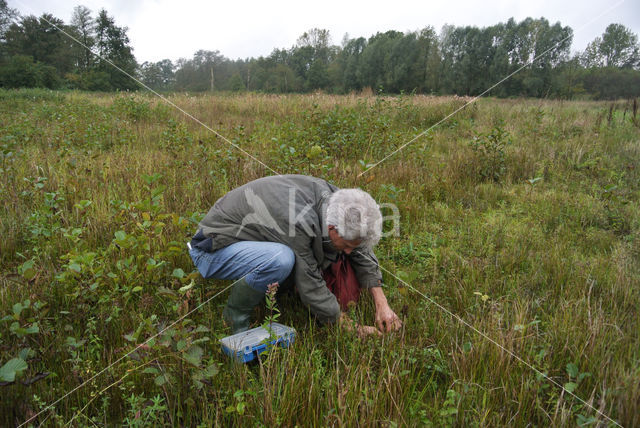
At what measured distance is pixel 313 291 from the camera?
2.21m

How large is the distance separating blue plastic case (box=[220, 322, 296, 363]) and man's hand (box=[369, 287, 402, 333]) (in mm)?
631

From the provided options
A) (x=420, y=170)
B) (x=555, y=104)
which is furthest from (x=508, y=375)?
(x=555, y=104)

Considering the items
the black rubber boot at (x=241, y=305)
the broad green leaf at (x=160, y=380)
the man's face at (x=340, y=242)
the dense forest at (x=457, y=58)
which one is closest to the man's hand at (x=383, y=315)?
the man's face at (x=340, y=242)

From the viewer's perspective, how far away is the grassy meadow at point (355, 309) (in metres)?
1.71

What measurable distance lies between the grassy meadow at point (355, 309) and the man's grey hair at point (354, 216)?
1.59 ft

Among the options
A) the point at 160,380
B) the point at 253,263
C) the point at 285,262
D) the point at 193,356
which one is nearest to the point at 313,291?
the point at 285,262

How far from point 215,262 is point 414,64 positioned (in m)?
13.4

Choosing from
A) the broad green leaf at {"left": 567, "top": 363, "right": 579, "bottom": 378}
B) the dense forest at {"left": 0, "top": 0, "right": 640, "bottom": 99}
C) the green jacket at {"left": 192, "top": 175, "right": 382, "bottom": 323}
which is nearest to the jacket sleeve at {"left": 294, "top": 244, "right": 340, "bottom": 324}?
the green jacket at {"left": 192, "top": 175, "right": 382, "bottom": 323}

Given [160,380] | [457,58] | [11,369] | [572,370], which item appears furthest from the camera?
[457,58]

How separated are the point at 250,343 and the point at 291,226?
0.73 m

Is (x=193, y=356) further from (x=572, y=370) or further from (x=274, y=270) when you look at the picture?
(x=572, y=370)

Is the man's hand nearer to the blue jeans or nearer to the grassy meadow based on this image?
the grassy meadow

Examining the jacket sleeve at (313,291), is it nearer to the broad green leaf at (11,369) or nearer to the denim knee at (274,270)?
the denim knee at (274,270)

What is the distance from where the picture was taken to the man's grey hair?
2.06 metres
